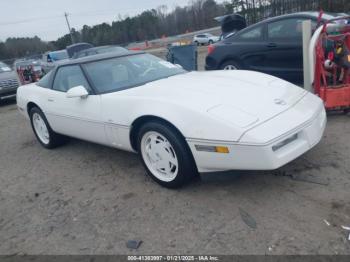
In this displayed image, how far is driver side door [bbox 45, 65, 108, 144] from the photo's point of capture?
12.3 feet

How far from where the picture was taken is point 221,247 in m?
2.39

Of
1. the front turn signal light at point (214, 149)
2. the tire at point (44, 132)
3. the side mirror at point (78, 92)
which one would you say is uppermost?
the side mirror at point (78, 92)

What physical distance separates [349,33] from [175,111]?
114 inches

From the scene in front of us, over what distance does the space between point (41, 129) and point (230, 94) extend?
3166mm

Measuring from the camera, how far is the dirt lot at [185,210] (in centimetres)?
244

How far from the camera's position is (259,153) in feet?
Answer: 8.50

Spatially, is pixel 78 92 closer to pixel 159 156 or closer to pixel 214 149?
pixel 159 156

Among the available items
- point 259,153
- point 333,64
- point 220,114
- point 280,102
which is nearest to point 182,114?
point 220,114

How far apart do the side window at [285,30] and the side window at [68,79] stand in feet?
12.0

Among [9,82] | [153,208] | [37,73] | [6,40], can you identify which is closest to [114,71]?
[153,208]

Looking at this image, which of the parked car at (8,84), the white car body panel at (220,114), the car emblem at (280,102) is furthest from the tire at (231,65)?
the parked car at (8,84)

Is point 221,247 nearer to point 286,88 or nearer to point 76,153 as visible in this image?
point 286,88

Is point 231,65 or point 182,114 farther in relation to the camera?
point 231,65

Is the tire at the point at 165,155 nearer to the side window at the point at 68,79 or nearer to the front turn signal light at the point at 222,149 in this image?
the front turn signal light at the point at 222,149
